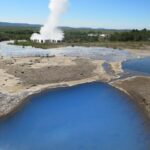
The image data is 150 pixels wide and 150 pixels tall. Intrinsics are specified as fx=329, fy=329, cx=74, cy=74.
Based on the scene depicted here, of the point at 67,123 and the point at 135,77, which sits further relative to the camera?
the point at 135,77

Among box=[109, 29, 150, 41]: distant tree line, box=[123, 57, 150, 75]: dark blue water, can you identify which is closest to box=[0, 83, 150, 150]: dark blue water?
box=[123, 57, 150, 75]: dark blue water

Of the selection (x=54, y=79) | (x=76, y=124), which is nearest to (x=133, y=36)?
(x=54, y=79)

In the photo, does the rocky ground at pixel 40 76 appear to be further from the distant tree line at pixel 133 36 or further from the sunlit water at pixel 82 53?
the distant tree line at pixel 133 36

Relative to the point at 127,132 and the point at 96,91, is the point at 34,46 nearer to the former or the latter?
the point at 96,91

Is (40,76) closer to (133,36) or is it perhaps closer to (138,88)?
(138,88)

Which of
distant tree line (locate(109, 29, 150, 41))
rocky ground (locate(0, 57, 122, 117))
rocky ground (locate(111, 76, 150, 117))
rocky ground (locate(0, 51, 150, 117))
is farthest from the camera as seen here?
distant tree line (locate(109, 29, 150, 41))

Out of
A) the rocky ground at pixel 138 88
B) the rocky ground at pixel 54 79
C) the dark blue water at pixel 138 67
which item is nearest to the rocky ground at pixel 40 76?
the rocky ground at pixel 54 79

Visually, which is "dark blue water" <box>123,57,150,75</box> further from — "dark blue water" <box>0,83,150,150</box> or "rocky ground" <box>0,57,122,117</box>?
"dark blue water" <box>0,83,150,150</box>

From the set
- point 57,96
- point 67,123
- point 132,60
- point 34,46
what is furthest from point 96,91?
point 34,46

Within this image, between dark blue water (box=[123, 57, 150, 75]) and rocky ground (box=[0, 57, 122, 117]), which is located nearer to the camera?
rocky ground (box=[0, 57, 122, 117])
